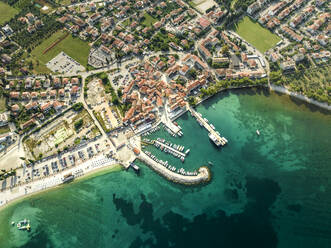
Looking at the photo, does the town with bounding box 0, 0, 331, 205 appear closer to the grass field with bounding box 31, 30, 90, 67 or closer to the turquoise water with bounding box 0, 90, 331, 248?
the grass field with bounding box 31, 30, 90, 67

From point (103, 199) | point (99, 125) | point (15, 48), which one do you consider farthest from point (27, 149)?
point (15, 48)

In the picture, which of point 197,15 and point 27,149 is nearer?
point 27,149

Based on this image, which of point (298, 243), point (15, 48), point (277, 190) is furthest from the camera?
point (15, 48)

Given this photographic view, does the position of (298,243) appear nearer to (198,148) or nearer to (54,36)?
(198,148)

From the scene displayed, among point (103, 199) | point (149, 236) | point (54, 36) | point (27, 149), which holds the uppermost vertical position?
point (54, 36)

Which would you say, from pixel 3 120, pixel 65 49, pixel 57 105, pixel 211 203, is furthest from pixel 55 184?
pixel 65 49

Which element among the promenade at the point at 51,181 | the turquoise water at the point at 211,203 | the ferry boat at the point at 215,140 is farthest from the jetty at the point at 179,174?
the promenade at the point at 51,181
